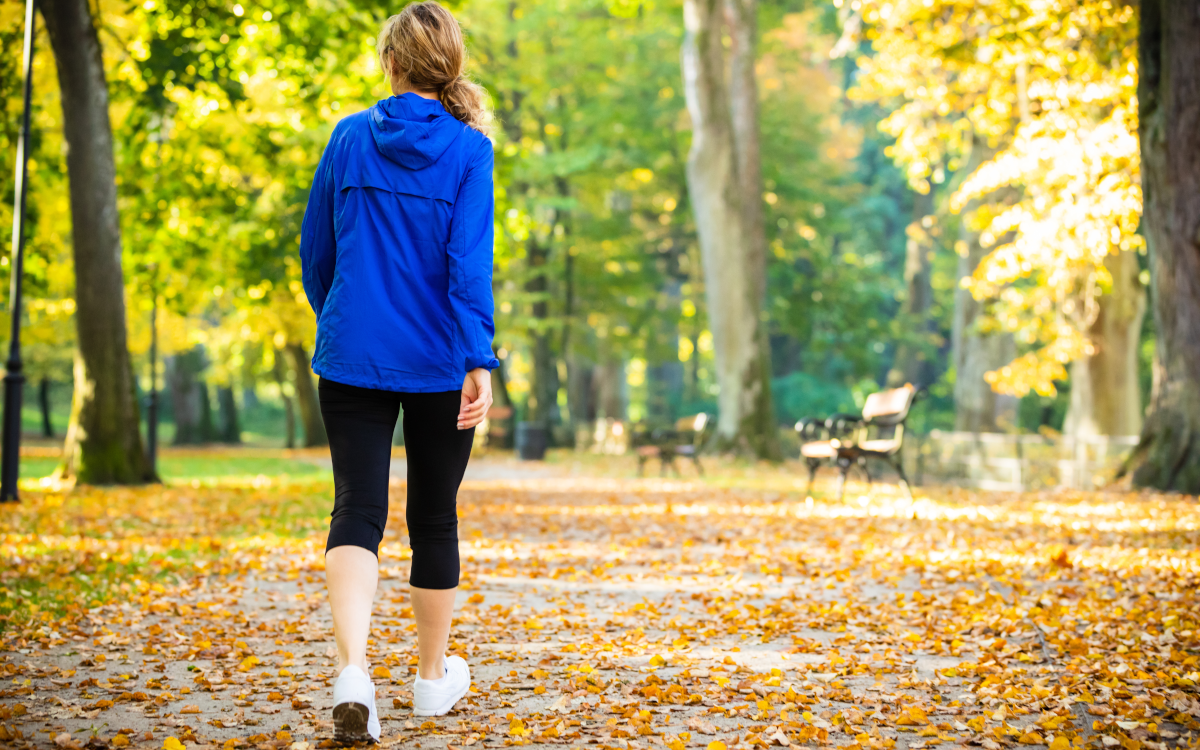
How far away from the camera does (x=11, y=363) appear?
8.98 m

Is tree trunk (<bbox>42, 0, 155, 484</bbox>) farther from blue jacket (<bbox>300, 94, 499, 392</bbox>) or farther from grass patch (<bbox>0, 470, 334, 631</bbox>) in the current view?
blue jacket (<bbox>300, 94, 499, 392</bbox>)

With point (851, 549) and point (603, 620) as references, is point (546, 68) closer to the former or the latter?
point (851, 549)

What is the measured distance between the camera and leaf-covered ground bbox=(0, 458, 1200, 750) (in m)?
3.00

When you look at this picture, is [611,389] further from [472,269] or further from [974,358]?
[472,269]

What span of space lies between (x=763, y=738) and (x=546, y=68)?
878 inches

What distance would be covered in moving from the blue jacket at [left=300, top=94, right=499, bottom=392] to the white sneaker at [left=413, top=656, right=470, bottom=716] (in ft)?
3.00

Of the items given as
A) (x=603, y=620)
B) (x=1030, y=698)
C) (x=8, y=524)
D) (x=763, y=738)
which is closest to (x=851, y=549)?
(x=603, y=620)

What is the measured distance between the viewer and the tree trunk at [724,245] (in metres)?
18.0

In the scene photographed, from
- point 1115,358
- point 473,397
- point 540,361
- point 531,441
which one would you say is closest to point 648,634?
point 473,397

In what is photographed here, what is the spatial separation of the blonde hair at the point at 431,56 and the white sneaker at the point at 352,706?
1542mm

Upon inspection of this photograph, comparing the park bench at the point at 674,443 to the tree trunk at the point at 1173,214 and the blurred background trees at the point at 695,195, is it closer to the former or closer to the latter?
the blurred background trees at the point at 695,195

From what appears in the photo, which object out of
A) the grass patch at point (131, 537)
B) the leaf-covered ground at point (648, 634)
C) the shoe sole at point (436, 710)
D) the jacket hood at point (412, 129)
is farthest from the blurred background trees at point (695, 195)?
the grass patch at point (131, 537)

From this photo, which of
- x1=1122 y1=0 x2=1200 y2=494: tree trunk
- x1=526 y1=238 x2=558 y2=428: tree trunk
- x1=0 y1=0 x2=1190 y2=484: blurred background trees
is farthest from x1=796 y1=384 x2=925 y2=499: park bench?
x1=526 y1=238 x2=558 y2=428: tree trunk

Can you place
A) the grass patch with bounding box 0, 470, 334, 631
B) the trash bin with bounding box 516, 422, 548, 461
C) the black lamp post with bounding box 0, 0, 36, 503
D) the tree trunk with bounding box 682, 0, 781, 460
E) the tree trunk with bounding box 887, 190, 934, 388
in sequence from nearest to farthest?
the grass patch with bounding box 0, 470, 334, 631, the black lamp post with bounding box 0, 0, 36, 503, the tree trunk with bounding box 682, 0, 781, 460, the trash bin with bounding box 516, 422, 548, 461, the tree trunk with bounding box 887, 190, 934, 388
